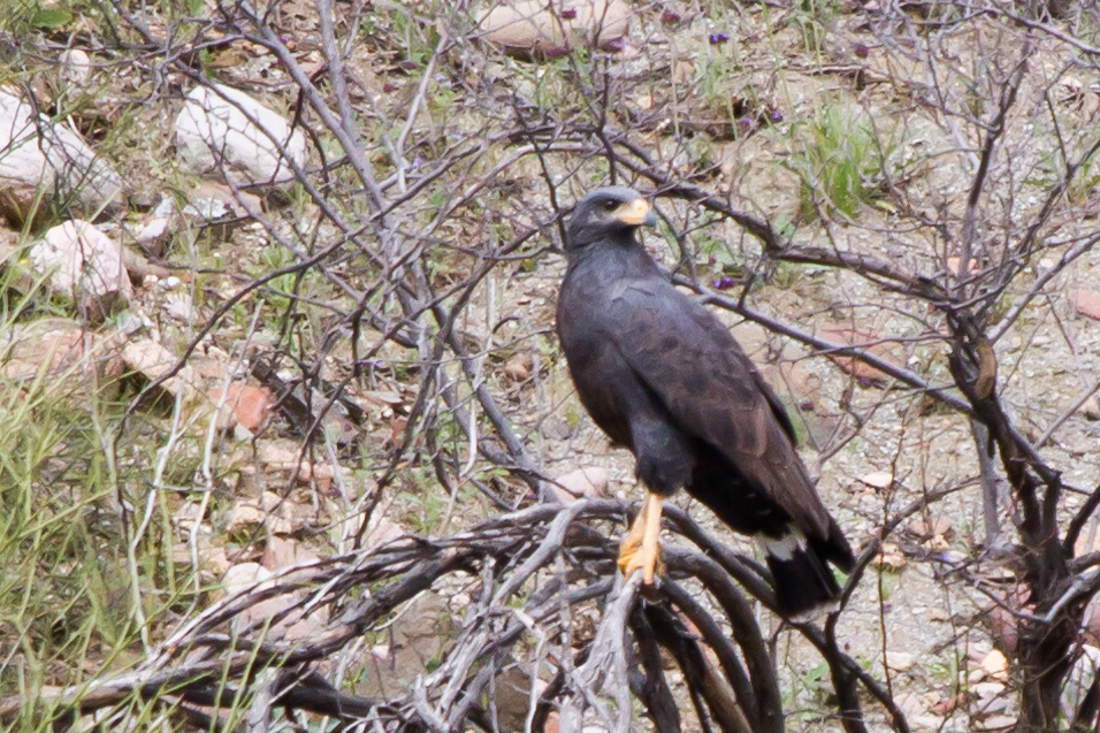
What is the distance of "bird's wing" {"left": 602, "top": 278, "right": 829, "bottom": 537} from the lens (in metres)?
3.36

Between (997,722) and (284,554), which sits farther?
(284,554)

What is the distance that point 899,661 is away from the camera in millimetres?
4621

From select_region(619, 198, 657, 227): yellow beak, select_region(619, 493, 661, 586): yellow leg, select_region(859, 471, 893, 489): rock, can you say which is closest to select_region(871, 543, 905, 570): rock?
select_region(859, 471, 893, 489): rock

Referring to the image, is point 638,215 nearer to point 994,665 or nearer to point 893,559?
point 893,559

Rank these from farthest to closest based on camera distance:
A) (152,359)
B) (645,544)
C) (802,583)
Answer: (152,359) → (802,583) → (645,544)

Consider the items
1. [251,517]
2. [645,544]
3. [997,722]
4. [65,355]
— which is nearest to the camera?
[645,544]

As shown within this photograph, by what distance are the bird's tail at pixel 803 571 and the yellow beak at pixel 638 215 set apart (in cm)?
87

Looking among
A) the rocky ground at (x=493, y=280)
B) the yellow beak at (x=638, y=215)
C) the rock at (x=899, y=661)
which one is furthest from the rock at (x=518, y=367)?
the yellow beak at (x=638, y=215)

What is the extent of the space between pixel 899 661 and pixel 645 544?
1909mm

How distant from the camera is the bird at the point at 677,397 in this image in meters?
3.37

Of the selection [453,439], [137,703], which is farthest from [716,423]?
[137,703]

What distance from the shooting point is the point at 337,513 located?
492cm

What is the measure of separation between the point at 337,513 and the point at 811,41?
3.66 m

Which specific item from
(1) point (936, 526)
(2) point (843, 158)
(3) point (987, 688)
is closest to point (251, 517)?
(1) point (936, 526)
